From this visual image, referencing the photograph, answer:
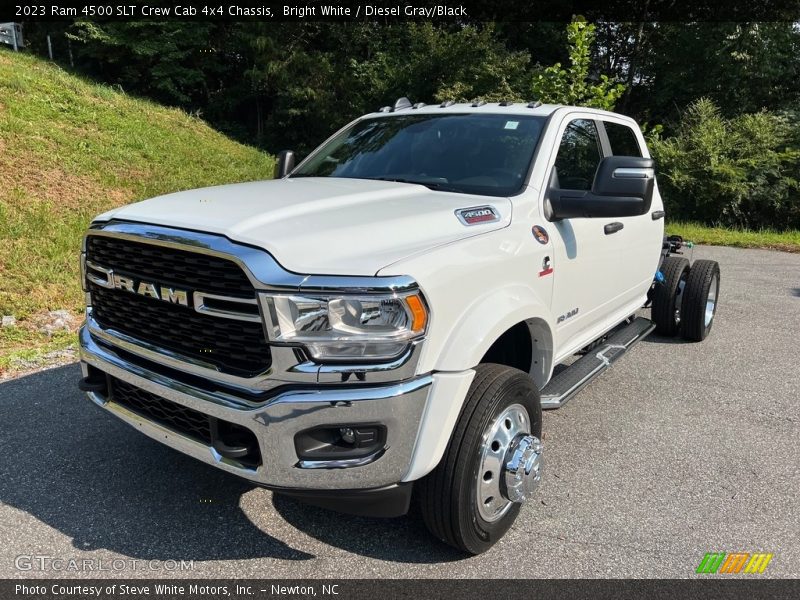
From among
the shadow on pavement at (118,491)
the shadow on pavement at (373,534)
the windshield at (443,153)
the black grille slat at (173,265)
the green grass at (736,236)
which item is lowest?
the green grass at (736,236)

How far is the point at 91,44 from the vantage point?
70.1 feet

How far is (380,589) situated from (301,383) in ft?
3.06

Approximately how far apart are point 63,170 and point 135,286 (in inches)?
337

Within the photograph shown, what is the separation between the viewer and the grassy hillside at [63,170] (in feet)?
19.9

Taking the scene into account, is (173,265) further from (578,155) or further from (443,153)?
(578,155)

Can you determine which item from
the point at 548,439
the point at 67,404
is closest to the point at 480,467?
the point at 548,439

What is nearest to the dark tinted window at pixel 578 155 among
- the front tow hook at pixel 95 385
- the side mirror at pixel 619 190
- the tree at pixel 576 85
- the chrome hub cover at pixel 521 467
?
the side mirror at pixel 619 190

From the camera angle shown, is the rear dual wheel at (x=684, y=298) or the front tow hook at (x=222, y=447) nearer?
the front tow hook at (x=222, y=447)

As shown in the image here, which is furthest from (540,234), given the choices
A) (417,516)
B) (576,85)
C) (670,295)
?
(576,85)

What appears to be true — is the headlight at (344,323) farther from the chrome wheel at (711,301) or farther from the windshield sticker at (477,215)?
the chrome wheel at (711,301)

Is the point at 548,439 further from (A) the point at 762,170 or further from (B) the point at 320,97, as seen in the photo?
(B) the point at 320,97

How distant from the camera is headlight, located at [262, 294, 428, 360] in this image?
82.9 inches

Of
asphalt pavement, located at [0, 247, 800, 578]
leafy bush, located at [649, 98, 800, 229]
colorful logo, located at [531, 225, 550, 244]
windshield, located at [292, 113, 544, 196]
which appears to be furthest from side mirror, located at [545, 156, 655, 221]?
leafy bush, located at [649, 98, 800, 229]

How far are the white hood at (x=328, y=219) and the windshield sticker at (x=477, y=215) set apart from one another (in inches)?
1.2
